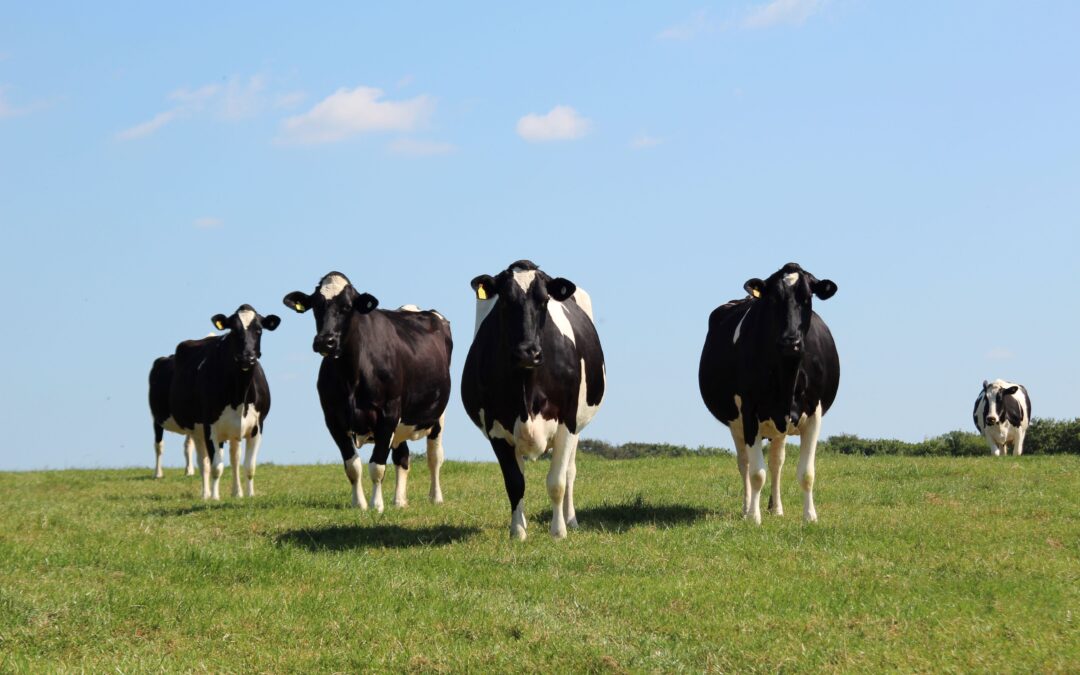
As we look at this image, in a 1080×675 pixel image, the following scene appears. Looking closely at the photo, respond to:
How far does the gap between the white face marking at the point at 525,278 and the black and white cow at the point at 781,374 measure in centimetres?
280

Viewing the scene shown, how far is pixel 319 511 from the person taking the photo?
673 inches

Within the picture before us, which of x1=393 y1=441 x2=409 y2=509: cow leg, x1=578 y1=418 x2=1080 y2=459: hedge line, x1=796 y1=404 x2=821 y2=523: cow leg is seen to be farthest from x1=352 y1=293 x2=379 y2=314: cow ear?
x1=578 y1=418 x2=1080 y2=459: hedge line

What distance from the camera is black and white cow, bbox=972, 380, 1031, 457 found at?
33.1 m

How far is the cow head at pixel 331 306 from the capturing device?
54.3ft

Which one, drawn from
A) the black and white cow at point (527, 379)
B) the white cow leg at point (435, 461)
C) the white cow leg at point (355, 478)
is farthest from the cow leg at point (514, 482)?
the white cow leg at point (435, 461)

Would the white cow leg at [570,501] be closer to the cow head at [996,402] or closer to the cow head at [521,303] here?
the cow head at [521,303]

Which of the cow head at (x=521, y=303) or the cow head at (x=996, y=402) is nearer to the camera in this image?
the cow head at (x=521, y=303)

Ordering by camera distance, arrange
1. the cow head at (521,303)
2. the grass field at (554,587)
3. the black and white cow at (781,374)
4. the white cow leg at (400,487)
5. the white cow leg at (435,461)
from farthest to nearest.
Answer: the white cow leg at (435,461) → the white cow leg at (400,487) → the black and white cow at (781,374) → the cow head at (521,303) → the grass field at (554,587)

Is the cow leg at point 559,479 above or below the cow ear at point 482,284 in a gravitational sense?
below

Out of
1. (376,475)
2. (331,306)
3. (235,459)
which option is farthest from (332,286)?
(235,459)

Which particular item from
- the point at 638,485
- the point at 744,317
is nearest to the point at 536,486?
the point at 638,485

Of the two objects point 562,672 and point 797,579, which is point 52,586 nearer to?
point 562,672

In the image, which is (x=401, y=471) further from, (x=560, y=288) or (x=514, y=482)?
(x=560, y=288)

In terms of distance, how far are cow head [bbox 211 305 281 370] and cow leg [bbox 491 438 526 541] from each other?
25.8 feet
